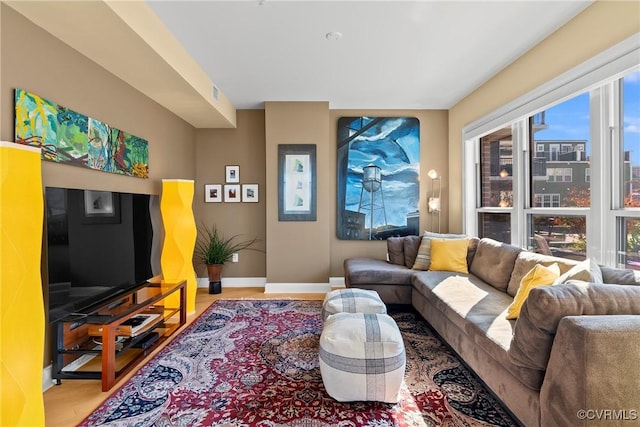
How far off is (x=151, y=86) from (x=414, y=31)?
8.35 feet

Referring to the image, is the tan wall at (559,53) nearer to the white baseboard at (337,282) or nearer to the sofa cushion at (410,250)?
the sofa cushion at (410,250)

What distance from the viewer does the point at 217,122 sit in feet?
14.7

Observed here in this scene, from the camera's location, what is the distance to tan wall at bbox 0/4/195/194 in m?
1.90

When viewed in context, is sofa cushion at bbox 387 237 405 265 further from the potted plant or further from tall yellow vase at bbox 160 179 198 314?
tall yellow vase at bbox 160 179 198 314

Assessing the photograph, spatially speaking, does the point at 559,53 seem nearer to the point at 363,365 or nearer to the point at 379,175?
the point at 379,175

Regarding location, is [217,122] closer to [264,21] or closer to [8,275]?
[264,21]

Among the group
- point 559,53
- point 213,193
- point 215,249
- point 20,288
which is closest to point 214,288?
point 215,249

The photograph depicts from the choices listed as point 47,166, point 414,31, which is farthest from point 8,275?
point 414,31

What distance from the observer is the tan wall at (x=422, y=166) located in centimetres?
476

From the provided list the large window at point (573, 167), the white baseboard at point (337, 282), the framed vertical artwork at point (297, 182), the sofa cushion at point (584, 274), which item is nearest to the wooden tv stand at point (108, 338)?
the framed vertical artwork at point (297, 182)

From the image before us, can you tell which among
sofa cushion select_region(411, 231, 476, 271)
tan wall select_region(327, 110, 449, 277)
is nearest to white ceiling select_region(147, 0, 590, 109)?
tan wall select_region(327, 110, 449, 277)

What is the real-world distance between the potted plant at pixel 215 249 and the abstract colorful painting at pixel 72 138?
1662mm

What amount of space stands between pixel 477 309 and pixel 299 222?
2.72m

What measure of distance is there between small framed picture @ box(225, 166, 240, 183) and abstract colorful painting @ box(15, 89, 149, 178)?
1644 millimetres
